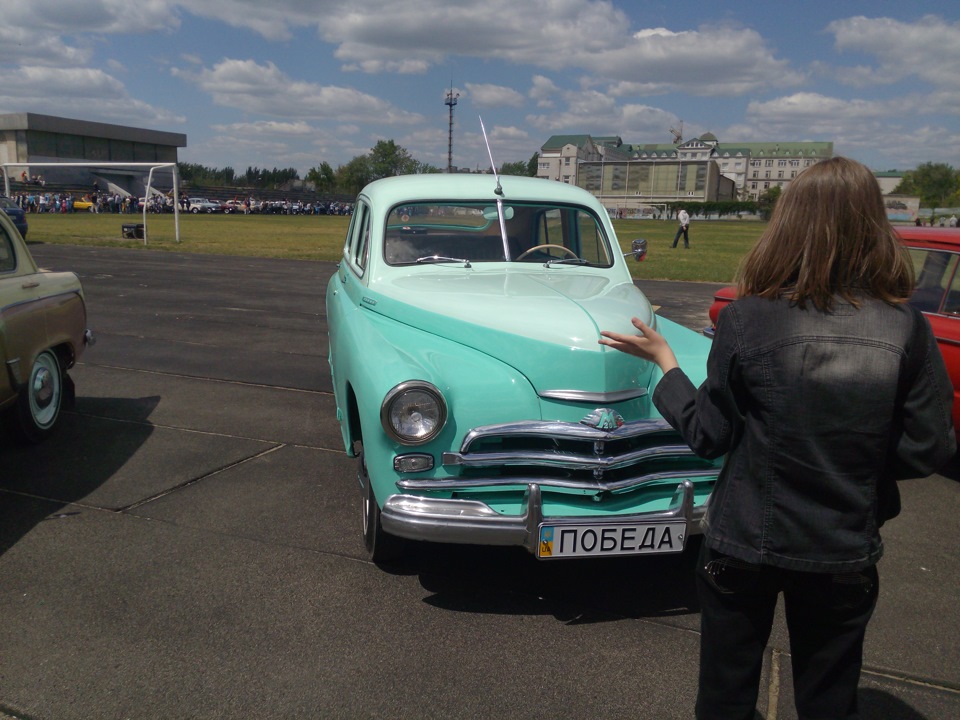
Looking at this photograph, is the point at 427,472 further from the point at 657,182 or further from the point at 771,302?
the point at 657,182

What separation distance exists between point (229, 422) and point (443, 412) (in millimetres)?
3319

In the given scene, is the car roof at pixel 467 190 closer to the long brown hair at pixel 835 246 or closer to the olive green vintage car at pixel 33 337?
the olive green vintage car at pixel 33 337

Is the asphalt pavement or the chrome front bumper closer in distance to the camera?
Answer: the asphalt pavement

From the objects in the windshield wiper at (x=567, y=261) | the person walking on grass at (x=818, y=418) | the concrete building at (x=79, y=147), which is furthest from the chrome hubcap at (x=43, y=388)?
the concrete building at (x=79, y=147)

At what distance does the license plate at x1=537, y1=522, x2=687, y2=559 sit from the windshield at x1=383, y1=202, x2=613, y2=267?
2179 millimetres

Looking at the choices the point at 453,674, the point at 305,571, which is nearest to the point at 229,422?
the point at 305,571

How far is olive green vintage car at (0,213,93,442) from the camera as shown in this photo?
483cm

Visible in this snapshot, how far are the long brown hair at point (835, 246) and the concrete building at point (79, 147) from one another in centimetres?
7389

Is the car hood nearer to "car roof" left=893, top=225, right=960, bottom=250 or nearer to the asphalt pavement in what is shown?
the asphalt pavement

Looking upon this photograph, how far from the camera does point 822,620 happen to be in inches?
74.7

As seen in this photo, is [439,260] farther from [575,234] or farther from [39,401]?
[39,401]

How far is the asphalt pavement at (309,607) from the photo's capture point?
283 cm

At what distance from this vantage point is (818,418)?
1739 millimetres

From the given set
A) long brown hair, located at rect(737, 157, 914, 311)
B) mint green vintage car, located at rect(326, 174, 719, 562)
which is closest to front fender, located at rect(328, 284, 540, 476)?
mint green vintage car, located at rect(326, 174, 719, 562)
